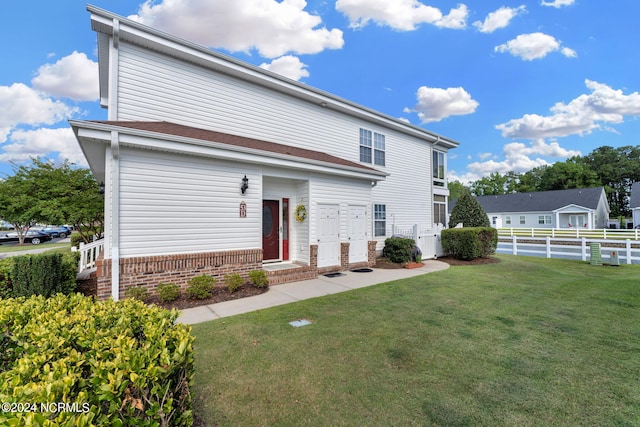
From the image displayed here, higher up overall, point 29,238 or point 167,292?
point 29,238

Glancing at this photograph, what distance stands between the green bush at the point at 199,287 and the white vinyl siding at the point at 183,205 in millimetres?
832

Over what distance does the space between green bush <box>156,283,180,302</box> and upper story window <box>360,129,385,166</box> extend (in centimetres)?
945

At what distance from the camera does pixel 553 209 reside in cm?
3347

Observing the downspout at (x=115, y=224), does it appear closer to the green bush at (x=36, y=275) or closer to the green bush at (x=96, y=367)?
the green bush at (x=36, y=275)

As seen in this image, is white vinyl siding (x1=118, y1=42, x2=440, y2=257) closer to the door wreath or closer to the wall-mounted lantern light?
the door wreath

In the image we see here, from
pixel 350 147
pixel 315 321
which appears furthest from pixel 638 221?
pixel 315 321

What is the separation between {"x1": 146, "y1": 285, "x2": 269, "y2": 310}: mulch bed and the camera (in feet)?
19.7

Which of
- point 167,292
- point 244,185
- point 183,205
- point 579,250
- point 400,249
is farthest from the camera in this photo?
point 579,250

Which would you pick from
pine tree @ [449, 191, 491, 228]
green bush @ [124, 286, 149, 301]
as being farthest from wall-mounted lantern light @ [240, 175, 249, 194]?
pine tree @ [449, 191, 491, 228]

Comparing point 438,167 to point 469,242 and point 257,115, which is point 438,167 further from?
point 257,115

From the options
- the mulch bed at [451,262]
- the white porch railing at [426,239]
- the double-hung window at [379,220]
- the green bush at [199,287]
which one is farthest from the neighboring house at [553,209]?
the green bush at [199,287]

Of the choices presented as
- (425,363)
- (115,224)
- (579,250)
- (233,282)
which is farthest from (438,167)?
(115,224)

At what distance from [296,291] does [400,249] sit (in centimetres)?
563

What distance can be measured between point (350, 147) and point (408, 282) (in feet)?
22.1
